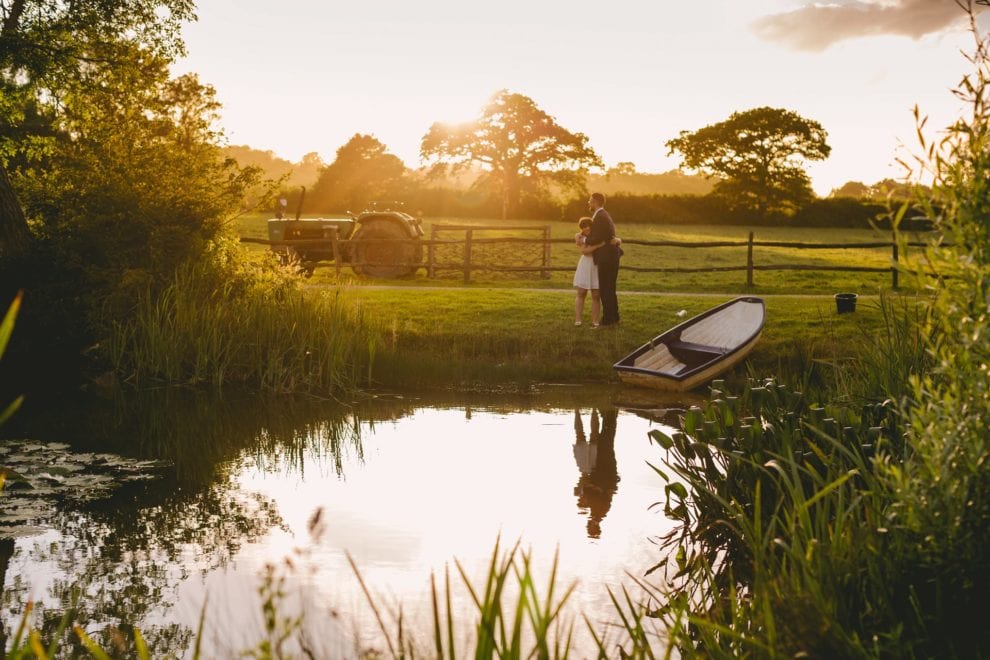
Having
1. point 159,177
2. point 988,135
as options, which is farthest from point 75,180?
point 988,135

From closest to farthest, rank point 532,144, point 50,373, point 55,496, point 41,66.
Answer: point 55,496, point 50,373, point 41,66, point 532,144

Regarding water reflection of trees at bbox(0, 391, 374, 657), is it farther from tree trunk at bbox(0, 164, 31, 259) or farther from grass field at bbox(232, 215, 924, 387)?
tree trunk at bbox(0, 164, 31, 259)

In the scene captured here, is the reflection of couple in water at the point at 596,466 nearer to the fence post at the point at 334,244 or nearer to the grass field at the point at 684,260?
the grass field at the point at 684,260

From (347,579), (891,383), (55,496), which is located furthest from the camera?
(55,496)

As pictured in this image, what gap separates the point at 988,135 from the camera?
3543 mm

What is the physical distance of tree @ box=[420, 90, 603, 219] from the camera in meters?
55.9

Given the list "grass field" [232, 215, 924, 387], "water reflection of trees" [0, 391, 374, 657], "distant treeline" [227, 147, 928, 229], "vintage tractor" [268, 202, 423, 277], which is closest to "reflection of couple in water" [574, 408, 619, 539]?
"grass field" [232, 215, 924, 387]

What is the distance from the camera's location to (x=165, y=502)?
7.90 metres

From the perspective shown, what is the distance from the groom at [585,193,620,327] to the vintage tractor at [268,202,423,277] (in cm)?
970

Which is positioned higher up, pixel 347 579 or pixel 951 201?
pixel 951 201

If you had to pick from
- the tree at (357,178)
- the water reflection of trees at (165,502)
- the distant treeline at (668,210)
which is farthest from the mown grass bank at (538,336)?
the distant treeline at (668,210)

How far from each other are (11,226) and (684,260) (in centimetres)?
2294

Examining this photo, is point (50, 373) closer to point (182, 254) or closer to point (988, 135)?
point (182, 254)

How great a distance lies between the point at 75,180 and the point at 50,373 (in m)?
2.85
